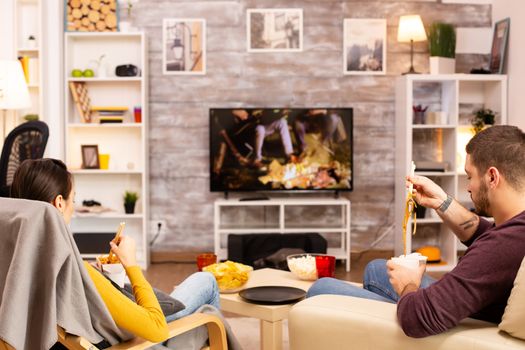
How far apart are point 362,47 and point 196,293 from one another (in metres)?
4.02

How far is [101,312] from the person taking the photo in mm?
2043

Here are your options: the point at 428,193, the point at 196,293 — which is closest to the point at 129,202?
the point at 196,293

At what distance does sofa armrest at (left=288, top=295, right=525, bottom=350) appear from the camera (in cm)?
191

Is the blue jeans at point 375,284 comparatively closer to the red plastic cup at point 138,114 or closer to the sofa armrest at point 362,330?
the sofa armrest at point 362,330

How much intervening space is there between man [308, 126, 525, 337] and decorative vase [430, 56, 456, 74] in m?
4.02

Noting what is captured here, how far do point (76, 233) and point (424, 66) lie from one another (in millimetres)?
3302

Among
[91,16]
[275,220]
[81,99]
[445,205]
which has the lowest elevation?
[275,220]

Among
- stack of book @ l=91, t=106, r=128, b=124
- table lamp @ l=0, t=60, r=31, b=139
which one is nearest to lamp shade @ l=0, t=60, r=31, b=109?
table lamp @ l=0, t=60, r=31, b=139

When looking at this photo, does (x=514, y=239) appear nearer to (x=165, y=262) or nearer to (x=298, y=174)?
(x=298, y=174)

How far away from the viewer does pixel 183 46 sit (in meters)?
6.27

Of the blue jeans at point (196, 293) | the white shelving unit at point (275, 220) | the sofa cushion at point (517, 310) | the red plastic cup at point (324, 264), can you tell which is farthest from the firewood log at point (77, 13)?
the sofa cushion at point (517, 310)

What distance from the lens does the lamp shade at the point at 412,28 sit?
19.9 feet

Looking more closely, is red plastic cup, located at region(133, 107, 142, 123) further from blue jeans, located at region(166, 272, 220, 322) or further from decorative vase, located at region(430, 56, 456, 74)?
blue jeans, located at region(166, 272, 220, 322)

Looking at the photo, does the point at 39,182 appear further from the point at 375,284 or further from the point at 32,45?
the point at 32,45
